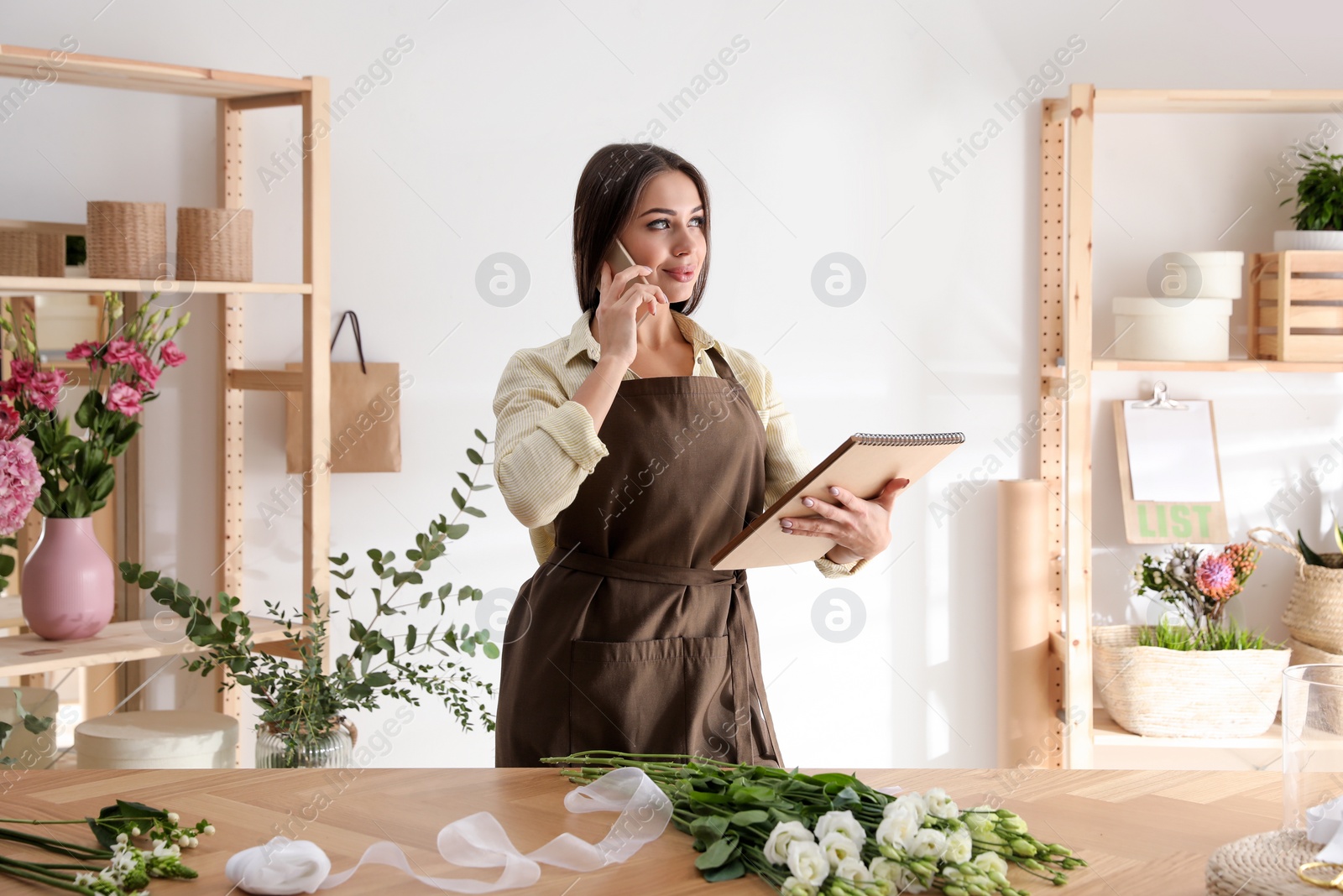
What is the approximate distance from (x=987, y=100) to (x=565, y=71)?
3.56 feet

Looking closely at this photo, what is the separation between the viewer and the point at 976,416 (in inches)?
124

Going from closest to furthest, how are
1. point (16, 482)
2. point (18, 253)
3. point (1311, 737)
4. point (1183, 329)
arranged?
point (1311, 737) < point (16, 482) < point (18, 253) < point (1183, 329)

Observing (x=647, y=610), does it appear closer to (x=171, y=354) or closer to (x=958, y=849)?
(x=958, y=849)

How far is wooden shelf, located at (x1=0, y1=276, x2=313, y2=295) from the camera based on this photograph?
235 cm

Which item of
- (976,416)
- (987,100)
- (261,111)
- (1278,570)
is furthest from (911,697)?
(261,111)

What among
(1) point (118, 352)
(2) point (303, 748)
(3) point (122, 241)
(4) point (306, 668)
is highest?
(3) point (122, 241)

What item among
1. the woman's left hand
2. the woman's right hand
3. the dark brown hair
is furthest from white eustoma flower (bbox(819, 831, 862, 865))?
the dark brown hair

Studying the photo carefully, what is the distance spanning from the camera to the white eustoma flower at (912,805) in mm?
1070

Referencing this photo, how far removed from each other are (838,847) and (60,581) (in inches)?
78.1

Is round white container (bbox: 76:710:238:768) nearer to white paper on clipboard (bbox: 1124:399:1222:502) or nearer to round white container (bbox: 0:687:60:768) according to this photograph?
round white container (bbox: 0:687:60:768)

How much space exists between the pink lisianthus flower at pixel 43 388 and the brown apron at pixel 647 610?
3.63 feet

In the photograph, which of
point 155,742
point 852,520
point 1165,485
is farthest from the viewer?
point 1165,485

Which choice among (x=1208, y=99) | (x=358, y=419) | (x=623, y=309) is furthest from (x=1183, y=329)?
(x=358, y=419)

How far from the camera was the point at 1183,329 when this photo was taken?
2.80 m
